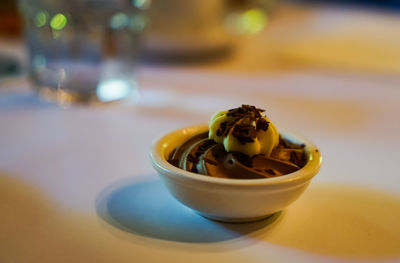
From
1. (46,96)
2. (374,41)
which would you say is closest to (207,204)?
(46,96)

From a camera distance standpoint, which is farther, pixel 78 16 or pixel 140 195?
pixel 78 16

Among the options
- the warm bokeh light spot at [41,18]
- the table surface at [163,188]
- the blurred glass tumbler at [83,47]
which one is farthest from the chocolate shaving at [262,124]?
the warm bokeh light spot at [41,18]

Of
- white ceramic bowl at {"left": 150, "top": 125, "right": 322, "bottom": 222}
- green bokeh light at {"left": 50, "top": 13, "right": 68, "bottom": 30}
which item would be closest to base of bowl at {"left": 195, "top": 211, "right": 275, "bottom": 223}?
white ceramic bowl at {"left": 150, "top": 125, "right": 322, "bottom": 222}

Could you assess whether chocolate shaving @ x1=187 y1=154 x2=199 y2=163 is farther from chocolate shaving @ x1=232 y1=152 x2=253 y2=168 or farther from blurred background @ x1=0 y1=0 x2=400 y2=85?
blurred background @ x1=0 y1=0 x2=400 y2=85

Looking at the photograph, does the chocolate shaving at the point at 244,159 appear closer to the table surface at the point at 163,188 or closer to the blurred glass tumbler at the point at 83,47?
the table surface at the point at 163,188

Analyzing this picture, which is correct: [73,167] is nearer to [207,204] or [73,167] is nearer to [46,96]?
[207,204]
